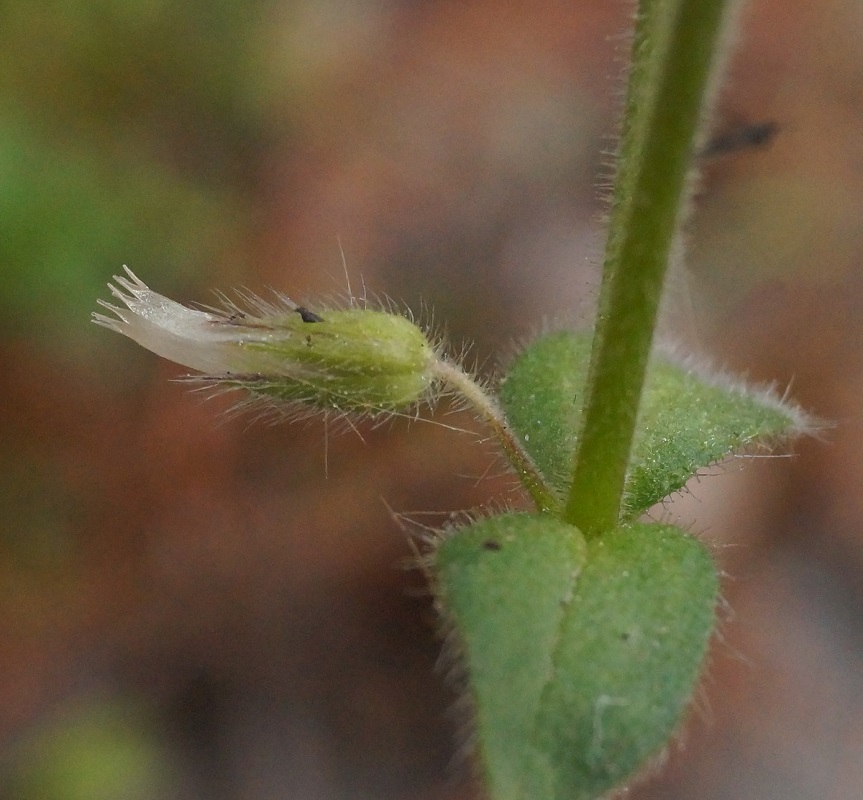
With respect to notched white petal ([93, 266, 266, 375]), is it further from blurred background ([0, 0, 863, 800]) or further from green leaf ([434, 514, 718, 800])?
blurred background ([0, 0, 863, 800])

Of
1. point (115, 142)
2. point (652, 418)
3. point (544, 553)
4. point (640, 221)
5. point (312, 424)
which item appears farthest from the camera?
point (115, 142)

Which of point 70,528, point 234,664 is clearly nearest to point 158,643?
point 234,664

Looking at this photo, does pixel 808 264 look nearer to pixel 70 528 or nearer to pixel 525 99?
pixel 525 99

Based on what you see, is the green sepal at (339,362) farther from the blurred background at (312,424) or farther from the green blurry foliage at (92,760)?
the green blurry foliage at (92,760)

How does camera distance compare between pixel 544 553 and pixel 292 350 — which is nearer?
pixel 544 553

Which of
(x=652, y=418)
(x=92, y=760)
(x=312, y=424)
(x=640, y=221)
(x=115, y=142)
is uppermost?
(x=640, y=221)

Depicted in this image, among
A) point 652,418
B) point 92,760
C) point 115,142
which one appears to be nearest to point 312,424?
point 92,760

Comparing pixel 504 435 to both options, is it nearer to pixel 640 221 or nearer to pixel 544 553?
pixel 544 553
